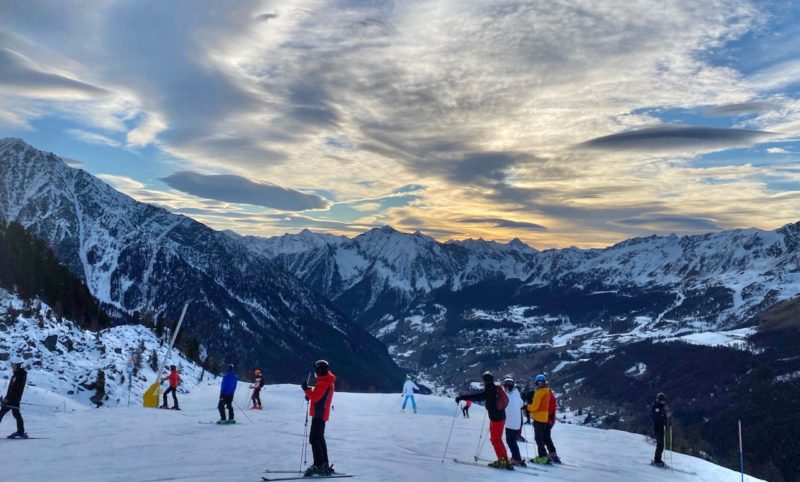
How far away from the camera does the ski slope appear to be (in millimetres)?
16703

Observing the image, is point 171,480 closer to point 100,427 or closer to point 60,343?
point 100,427

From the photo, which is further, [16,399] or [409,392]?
[409,392]

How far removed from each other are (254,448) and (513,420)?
28.2 ft

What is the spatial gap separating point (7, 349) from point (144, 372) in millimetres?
9566

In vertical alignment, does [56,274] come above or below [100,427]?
above

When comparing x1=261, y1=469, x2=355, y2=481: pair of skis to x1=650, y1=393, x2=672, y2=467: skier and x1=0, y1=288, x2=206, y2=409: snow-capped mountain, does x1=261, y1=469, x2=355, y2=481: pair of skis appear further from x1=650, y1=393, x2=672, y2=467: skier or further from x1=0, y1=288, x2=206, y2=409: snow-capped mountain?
x1=0, y1=288, x2=206, y2=409: snow-capped mountain

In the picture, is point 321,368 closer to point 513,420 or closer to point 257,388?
point 513,420

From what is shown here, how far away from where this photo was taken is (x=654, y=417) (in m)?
25.8

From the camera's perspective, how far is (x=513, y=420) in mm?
19922

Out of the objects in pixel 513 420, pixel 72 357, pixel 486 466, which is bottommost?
pixel 486 466

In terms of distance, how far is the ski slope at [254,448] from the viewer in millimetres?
16703

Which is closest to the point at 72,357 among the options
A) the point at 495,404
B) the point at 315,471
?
the point at 315,471

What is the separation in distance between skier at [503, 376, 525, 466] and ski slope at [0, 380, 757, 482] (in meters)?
0.96

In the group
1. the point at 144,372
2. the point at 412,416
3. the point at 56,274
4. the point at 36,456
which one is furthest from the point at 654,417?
the point at 56,274
